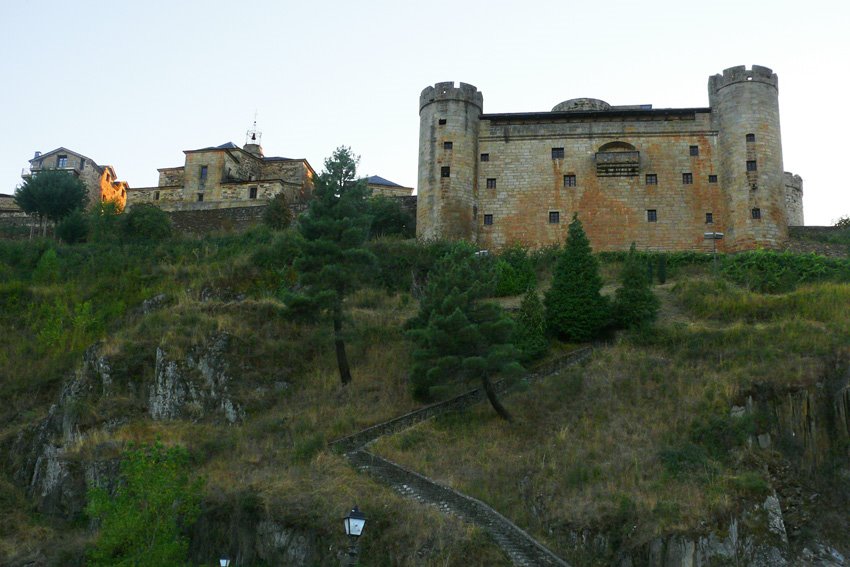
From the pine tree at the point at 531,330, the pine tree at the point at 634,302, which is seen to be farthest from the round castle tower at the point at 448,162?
the pine tree at the point at 634,302

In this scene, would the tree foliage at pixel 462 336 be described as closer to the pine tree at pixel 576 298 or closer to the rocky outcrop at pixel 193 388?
the pine tree at pixel 576 298

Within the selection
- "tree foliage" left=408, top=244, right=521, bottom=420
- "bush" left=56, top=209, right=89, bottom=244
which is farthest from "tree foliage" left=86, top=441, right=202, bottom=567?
"bush" left=56, top=209, right=89, bottom=244

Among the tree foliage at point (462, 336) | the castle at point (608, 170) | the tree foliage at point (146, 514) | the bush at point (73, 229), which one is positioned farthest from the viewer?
the bush at point (73, 229)

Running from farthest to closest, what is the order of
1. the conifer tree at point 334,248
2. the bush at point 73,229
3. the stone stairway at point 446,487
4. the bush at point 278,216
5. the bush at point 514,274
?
the bush at point 73,229 < the bush at point 278,216 < the bush at point 514,274 < the conifer tree at point 334,248 < the stone stairway at point 446,487

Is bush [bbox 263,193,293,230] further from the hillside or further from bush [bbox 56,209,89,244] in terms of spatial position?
bush [bbox 56,209,89,244]

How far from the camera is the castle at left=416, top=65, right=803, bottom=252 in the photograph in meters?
37.2

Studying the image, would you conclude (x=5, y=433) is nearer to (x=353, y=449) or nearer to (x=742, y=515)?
(x=353, y=449)

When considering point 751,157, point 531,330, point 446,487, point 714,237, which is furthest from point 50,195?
point 751,157

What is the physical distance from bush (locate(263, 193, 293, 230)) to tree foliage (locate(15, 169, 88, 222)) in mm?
11383

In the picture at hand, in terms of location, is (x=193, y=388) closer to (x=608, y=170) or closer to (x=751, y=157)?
(x=608, y=170)

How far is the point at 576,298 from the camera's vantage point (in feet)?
90.9

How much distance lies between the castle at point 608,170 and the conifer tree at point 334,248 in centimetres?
1061

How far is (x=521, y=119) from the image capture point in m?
40.6

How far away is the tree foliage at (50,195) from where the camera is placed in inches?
1756
